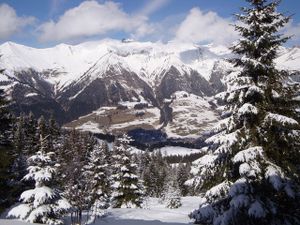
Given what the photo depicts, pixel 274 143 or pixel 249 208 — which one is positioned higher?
pixel 274 143

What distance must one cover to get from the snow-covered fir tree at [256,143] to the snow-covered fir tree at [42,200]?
1184 centimetres

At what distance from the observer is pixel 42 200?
26922 millimetres

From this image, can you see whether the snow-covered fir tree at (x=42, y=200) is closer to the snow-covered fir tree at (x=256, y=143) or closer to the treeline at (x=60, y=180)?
the treeline at (x=60, y=180)

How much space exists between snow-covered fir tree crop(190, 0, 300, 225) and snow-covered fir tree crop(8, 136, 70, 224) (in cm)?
1184

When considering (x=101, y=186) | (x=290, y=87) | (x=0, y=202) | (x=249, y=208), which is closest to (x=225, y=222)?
(x=249, y=208)

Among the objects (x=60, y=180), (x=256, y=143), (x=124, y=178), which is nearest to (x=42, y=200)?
(x=60, y=180)

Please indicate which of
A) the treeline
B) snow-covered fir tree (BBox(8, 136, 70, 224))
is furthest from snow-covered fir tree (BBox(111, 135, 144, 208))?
snow-covered fir tree (BBox(8, 136, 70, 224))

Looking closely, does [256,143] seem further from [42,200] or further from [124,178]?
[124,178]

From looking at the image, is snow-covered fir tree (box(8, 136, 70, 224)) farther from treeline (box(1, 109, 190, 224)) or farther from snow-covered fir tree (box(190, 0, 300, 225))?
snow-covered fir tree (box(190, 0, 300, 225))

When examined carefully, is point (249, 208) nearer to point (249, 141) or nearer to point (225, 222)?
point (225, 222)

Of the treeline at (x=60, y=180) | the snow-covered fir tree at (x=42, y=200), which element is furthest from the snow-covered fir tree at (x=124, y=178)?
the snow-covered fir tree at (x=42, y=200)

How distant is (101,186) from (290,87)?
38.2 m

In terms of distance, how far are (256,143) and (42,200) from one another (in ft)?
52.2

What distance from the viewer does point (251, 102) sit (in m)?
18.6
